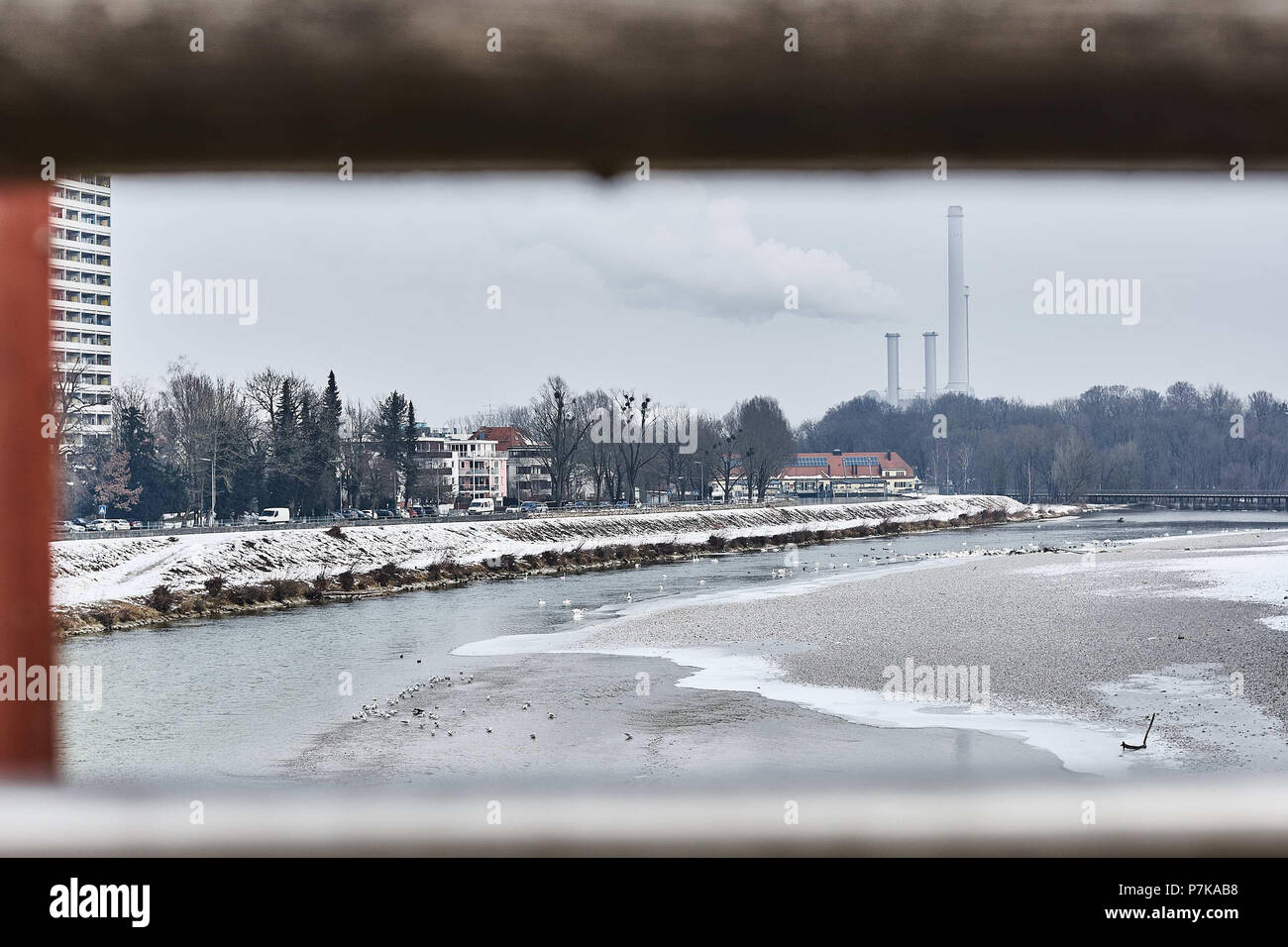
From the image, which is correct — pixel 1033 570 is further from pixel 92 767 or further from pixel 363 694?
pixel 92 767

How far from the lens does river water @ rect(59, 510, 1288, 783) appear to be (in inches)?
305

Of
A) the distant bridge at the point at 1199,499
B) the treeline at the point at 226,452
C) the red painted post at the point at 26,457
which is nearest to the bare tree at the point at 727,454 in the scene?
the treeline at the point at 226,452

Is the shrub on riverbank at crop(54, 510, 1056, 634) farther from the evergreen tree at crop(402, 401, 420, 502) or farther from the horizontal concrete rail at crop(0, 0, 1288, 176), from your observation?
the evergreen tree at crop(402, 401, 420, 502)

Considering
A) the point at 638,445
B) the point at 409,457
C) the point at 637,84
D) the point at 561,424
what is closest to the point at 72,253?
the point at 637,84

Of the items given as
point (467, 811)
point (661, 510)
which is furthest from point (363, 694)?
point (661, 510)

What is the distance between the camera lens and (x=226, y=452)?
34.2m

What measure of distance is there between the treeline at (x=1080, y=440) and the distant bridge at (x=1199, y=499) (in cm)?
271

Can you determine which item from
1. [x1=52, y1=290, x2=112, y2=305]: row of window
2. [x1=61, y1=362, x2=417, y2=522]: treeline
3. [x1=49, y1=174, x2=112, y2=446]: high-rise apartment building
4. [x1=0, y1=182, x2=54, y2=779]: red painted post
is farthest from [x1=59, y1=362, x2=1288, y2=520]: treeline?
[x1=0, y1=182, x2=54, y2=779]: red painted post

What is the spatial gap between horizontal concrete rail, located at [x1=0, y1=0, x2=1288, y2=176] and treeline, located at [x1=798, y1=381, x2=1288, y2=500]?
81.7 feet

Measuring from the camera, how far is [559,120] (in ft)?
11.8

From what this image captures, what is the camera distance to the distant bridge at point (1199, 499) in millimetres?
42719

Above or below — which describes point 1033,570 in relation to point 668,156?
below

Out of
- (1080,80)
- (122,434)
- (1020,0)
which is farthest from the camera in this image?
(122,434)
